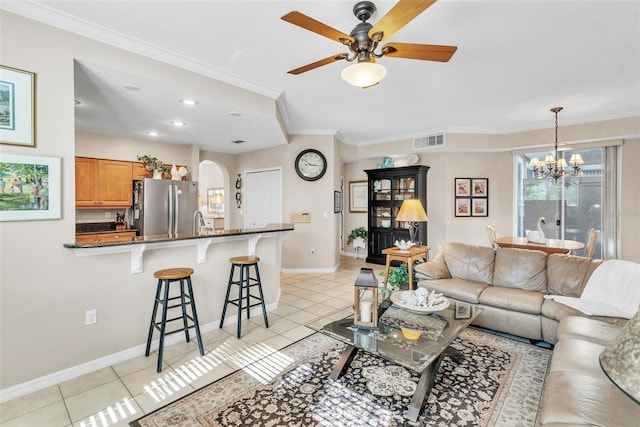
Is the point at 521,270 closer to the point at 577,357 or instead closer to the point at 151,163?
the point at 577,357

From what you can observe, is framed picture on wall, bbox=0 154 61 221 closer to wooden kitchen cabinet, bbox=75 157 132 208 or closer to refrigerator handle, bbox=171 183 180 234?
refrigerator handle, bbox=171 183 180 234

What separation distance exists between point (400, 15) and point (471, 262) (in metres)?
2.83

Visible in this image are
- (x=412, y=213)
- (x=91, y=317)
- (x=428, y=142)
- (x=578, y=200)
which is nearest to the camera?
(x=91, y=317)

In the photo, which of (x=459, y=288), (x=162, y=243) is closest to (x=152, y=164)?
(x=162, y=243)

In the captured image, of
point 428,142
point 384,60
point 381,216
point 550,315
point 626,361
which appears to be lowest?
point 550,315

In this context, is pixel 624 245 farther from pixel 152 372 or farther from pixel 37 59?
pixel 37 59

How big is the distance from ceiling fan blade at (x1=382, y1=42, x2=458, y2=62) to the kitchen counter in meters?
2.19

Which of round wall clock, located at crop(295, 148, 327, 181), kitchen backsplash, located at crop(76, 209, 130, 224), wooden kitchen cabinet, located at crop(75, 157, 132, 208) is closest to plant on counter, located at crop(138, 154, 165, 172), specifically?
wooden kitchen cabinet, located at crop(75, 157, 132, 208)

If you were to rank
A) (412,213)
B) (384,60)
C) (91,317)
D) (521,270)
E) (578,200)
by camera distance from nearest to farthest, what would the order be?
(91,317) → (384,60) → (521,270) → (412,213) → (578,200)

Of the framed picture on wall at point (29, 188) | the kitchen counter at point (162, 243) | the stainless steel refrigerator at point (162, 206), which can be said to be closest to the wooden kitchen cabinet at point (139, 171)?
the stainless steel refrigerator at point (162, 206)

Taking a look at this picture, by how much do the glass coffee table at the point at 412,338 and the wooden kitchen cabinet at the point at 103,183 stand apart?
165 inches

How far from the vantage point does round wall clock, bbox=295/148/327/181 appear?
556 cm

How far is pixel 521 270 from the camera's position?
3.19 m

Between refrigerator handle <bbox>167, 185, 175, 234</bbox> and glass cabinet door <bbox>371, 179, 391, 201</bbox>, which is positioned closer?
refrigerator handle <bbox>167, 185, 175, 234</bbox>
